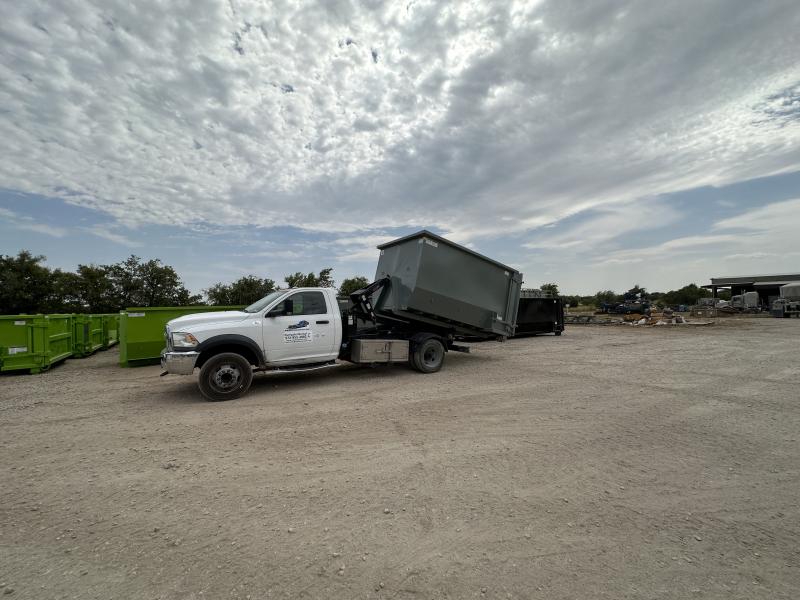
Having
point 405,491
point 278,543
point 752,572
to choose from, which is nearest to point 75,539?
point 278,543

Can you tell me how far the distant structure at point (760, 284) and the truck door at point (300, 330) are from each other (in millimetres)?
51729

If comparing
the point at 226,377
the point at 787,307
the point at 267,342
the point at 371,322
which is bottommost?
the point at 226,377

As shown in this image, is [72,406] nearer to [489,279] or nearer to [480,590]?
[480,590]

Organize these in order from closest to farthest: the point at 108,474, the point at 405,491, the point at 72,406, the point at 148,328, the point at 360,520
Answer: the point at 360,520, the point at 405,491, the point at 108,474, the point at 72,406, the point at 148,328

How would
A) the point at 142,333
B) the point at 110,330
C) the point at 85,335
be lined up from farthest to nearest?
the point at 110,330 < the point at 85,335 < the point at 142,333

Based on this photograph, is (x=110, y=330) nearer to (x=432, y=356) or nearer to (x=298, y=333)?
(x=298, y=333)

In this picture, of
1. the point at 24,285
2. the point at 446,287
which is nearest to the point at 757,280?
the point at 446,287

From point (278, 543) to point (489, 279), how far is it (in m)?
8.50

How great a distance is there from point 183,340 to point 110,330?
13.7 m

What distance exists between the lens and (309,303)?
7867 millimetres

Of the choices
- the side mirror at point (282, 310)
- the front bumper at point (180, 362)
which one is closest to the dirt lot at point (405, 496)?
the front bumper at point (180, 362)

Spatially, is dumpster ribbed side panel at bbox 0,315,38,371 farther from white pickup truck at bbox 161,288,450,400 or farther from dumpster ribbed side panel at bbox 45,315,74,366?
white pickup truck at bbox 161,288,450,400

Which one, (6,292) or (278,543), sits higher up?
(6,292)

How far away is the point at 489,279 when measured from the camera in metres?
10.1
